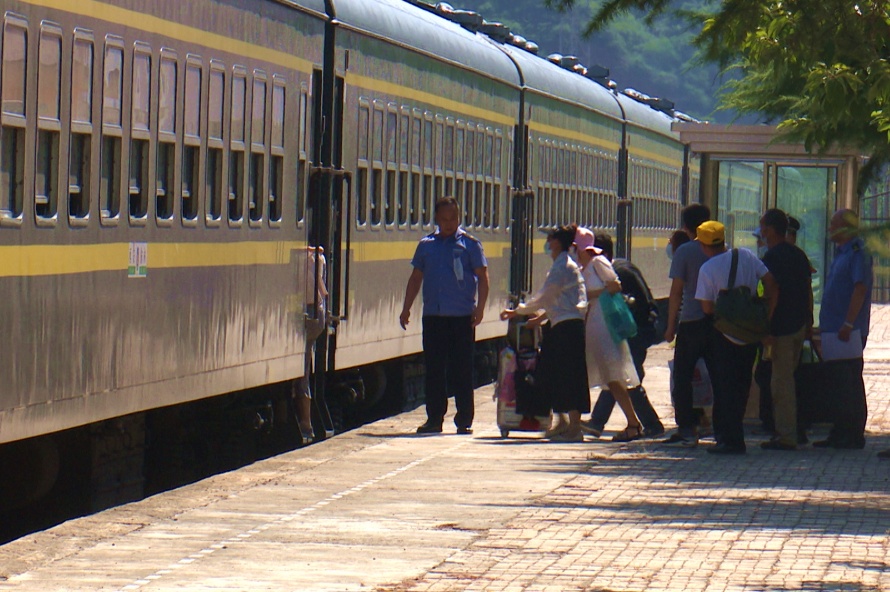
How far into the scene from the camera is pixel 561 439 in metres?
14.5

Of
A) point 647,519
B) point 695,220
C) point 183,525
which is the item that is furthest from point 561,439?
point 183,525

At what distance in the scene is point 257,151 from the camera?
44.1 ft

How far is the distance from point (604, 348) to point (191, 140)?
3.85m

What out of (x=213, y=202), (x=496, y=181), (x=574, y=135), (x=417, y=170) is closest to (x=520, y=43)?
(x=574, y=135)

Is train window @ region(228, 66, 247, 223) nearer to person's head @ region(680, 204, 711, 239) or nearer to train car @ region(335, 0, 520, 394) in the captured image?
train car @ region(335, 0, 520, 394)

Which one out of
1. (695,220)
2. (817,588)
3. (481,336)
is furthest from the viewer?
(481,336)

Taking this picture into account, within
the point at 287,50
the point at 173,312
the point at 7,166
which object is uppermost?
the point at 287,50

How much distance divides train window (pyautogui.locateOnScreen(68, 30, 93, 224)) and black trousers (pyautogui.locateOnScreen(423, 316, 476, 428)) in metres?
4.97

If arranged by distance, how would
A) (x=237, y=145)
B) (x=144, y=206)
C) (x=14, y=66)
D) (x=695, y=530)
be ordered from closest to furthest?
(x=14, y=66) → (x=695, y=530) → (x=144, y=206) → (x=237, y=145)

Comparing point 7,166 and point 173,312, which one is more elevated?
point 7,166

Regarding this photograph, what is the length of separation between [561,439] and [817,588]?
6806 millimetres

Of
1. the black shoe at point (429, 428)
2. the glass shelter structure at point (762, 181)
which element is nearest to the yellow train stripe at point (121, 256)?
the black shoe at point (429, 428)

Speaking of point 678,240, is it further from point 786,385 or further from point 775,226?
point 786,385

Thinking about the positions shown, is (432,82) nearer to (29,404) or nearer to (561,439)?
(561,439)
